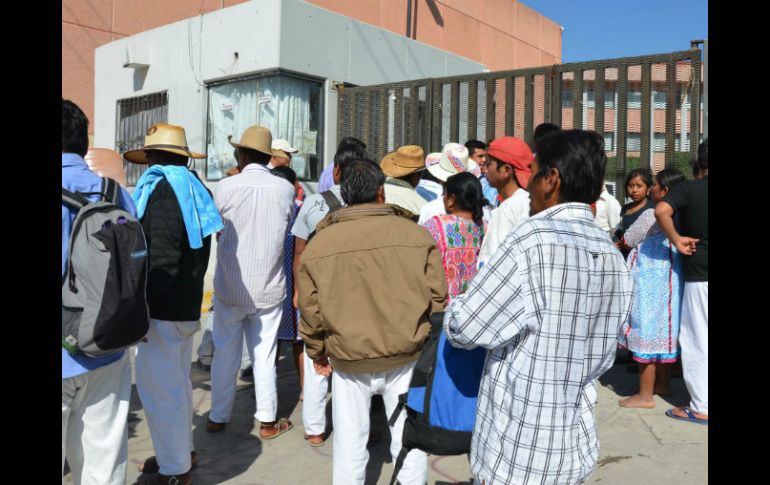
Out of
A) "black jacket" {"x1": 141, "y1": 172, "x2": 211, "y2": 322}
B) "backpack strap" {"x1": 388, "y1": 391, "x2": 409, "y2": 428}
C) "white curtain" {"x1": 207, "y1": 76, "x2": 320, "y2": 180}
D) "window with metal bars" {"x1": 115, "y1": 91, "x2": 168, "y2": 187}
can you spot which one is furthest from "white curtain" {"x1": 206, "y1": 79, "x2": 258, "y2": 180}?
"backpack strap" {"x1": 388, "y1": 391, "x2": 409, "y2": 428}

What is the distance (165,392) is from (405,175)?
2407mm

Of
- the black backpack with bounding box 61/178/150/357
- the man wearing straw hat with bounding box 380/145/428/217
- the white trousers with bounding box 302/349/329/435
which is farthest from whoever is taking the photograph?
the man wearing straw hat with bounding box 380/145/428/217

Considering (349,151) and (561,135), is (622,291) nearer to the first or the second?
(561,135)

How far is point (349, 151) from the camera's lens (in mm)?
4582

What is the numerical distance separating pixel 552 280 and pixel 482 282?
209 millimetres

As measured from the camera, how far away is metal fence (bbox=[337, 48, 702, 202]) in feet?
21.4

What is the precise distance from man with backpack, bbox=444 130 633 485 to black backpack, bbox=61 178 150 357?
1.29 m

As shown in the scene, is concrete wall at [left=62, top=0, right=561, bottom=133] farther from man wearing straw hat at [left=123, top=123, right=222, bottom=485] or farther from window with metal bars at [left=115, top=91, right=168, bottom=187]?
man wearing straw hat at [left=123, top=123, right=222, bottom=485]

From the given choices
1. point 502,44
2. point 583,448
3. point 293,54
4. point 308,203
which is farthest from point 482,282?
point 502,44

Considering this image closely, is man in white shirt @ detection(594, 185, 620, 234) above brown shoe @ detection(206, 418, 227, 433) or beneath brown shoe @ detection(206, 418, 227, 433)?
above

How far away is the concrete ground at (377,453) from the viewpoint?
3.78 meters

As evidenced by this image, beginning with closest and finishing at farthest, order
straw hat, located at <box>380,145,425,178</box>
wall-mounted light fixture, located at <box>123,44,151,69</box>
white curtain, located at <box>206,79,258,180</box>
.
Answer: straw hat, located at <box>380,145,425,178</box> → white curtain, located at <box>206,79,258,180</box> → wall-mounted light fixture, located at <box>123,44,151,69</box>

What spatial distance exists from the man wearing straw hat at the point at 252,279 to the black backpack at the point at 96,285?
1651 millimetres

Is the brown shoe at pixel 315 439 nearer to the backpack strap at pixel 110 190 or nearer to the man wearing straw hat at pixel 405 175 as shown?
the man wearing straw hat at pixel 405 175
